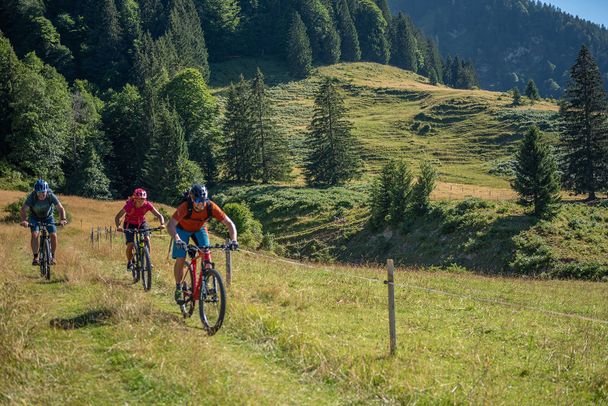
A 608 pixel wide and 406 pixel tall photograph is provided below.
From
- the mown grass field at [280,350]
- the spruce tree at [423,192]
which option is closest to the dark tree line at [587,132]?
the spruce tree at [423,192]

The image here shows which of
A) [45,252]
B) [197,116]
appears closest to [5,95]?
[197,116]

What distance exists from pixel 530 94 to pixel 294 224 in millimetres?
83176

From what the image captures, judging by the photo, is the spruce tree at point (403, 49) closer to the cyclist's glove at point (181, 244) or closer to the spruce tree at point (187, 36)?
the spruce tree at point (187, 36)

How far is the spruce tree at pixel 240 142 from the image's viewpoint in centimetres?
7394

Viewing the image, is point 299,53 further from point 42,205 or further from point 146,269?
point 146,269

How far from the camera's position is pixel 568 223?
4012 cm

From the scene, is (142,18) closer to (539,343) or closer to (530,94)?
(530,94)

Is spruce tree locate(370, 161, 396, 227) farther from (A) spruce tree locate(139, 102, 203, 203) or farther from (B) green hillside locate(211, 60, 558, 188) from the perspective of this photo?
(B) green hillside locate(211, 60, 558, 188)

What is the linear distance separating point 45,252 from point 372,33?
174m

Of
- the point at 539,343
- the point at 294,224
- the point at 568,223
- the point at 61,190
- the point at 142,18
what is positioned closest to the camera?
the point at 539,343

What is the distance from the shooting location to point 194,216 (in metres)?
10.2

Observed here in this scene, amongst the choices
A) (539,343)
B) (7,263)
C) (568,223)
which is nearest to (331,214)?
(568,223)

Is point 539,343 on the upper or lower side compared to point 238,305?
lower

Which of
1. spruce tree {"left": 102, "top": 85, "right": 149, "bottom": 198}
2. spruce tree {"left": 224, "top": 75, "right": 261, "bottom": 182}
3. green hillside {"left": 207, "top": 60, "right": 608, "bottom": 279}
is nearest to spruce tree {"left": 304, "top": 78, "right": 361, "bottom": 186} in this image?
green hillside {"left": 207, "top": 60, "right": 608, "bottom": 279}
